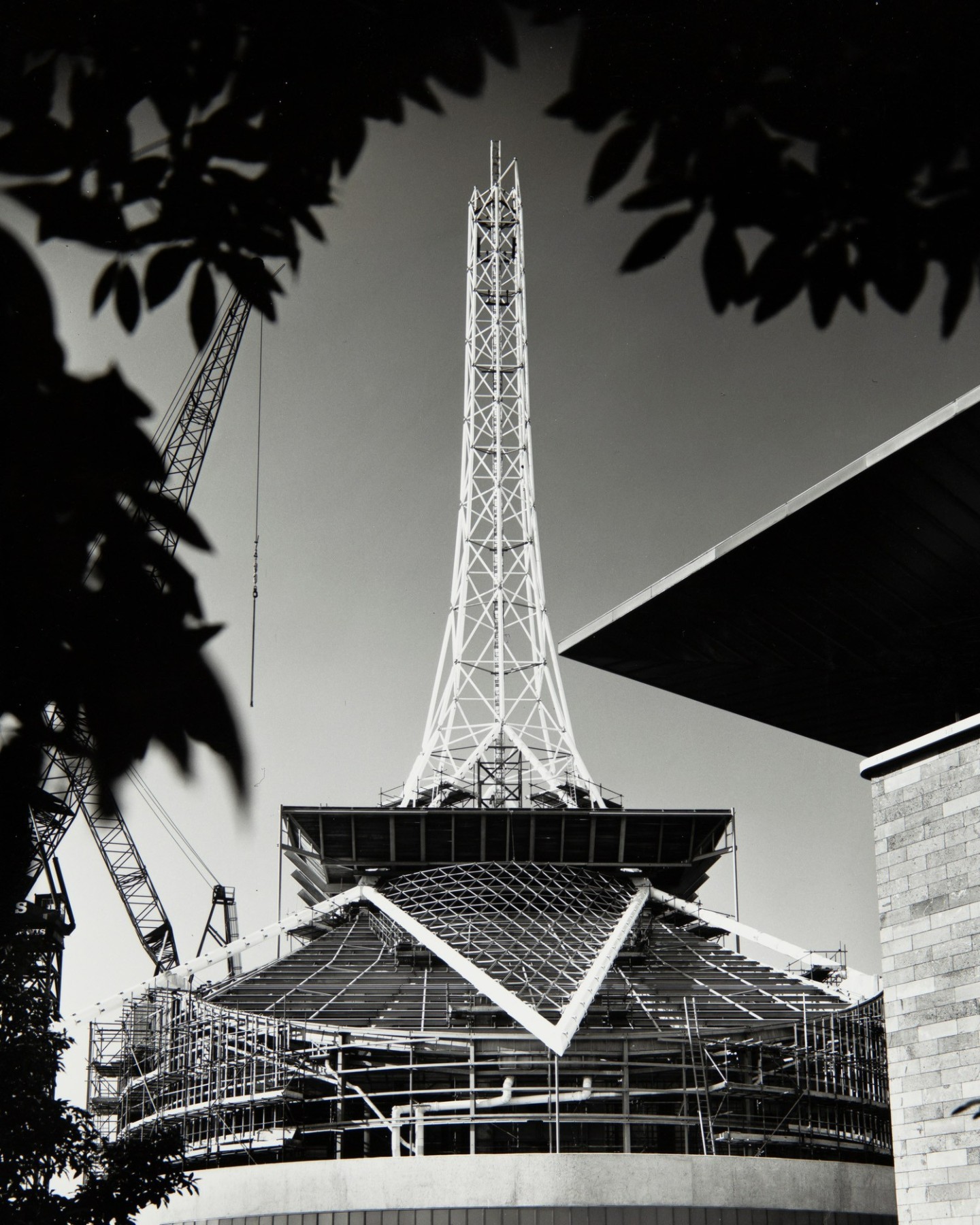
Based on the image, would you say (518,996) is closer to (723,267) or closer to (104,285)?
(723,267)

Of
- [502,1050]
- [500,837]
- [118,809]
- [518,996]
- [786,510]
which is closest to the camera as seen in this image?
[118,809]

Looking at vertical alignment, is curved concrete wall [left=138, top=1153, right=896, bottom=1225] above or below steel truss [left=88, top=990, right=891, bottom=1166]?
below

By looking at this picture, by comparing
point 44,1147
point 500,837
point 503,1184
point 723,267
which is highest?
point 500,837

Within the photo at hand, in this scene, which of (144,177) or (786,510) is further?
(786,510)

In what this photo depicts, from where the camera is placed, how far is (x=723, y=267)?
6094 millimetres

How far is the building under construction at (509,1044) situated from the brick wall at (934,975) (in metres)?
21.8

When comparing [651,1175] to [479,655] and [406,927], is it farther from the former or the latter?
[479,655]

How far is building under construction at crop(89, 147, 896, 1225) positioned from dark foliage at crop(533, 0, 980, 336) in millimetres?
45218

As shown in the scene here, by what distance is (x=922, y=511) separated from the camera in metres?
29.0

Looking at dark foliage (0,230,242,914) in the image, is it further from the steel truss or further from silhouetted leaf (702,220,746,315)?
the steel truss

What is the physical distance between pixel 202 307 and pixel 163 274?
188 mm

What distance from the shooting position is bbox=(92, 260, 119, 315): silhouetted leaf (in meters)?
5.79

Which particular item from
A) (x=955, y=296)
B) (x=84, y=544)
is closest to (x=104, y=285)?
(x=84, y=544)

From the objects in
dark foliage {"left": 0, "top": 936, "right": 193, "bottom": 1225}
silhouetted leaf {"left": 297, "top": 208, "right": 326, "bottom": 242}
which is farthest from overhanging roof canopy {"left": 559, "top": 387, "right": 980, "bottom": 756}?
silhouetted leaf {"left": 297, "top": 208, "right": 326, "bottom": 242}
